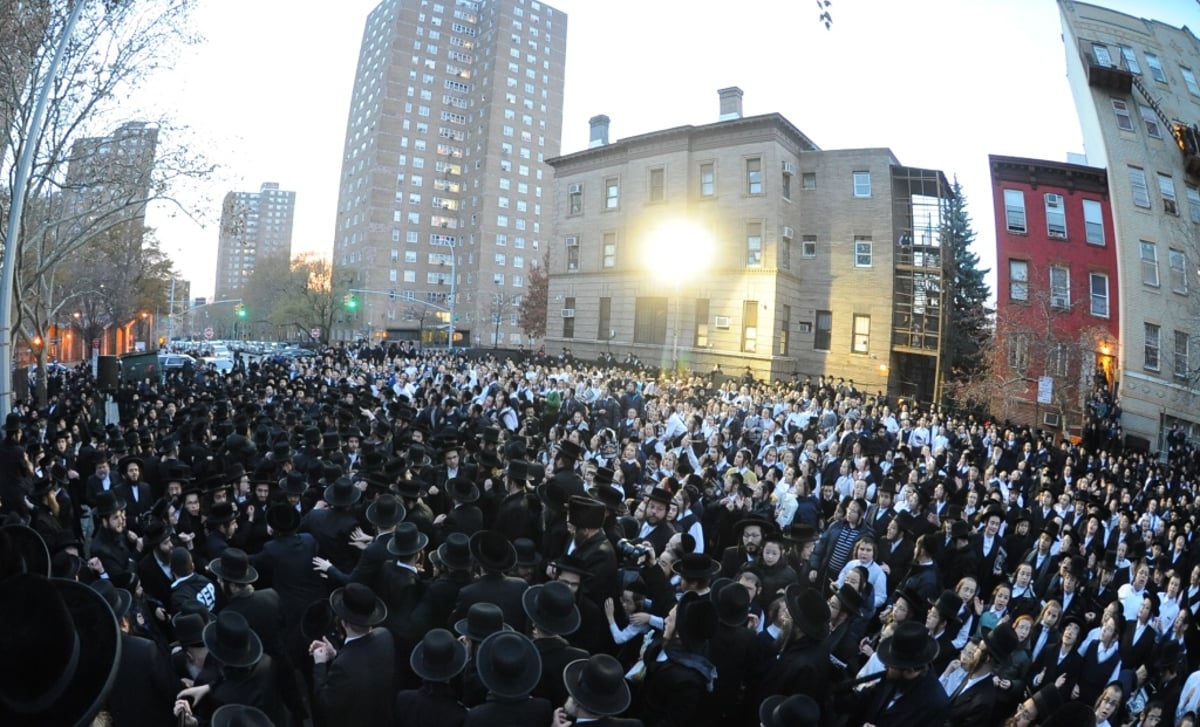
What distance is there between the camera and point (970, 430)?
1770 cm

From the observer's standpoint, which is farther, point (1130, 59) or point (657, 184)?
point (657, 184)

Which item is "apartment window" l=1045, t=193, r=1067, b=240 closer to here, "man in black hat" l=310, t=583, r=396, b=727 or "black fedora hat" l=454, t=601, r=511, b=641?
"black fedora hat" l=454, t=601, r=511, b=641

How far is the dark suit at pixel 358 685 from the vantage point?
12.0 feet

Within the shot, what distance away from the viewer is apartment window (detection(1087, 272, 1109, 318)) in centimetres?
2753

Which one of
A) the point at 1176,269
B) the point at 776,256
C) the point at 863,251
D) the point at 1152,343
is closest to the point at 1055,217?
the point at 1176,269

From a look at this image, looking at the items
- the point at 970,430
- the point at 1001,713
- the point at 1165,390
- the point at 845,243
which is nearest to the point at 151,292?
the point at 845,243

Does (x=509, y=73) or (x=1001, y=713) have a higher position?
(x=509, y=73)

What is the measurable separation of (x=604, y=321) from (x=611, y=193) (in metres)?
8.45

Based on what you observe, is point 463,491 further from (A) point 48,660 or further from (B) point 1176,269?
(B) point 1176,269

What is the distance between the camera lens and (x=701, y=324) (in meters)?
36.7

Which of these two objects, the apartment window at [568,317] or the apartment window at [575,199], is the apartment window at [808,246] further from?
the apartment window at [568,317]

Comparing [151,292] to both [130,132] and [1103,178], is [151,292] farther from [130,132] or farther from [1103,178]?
[1103,178]

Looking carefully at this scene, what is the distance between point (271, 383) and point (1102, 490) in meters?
20.4

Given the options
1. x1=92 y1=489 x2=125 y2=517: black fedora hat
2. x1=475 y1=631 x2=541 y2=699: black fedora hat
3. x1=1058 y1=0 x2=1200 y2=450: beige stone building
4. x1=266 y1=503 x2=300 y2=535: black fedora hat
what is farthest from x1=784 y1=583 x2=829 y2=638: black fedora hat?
x1=1058 y1=0 x2=1200 y2=450: beige stone building
